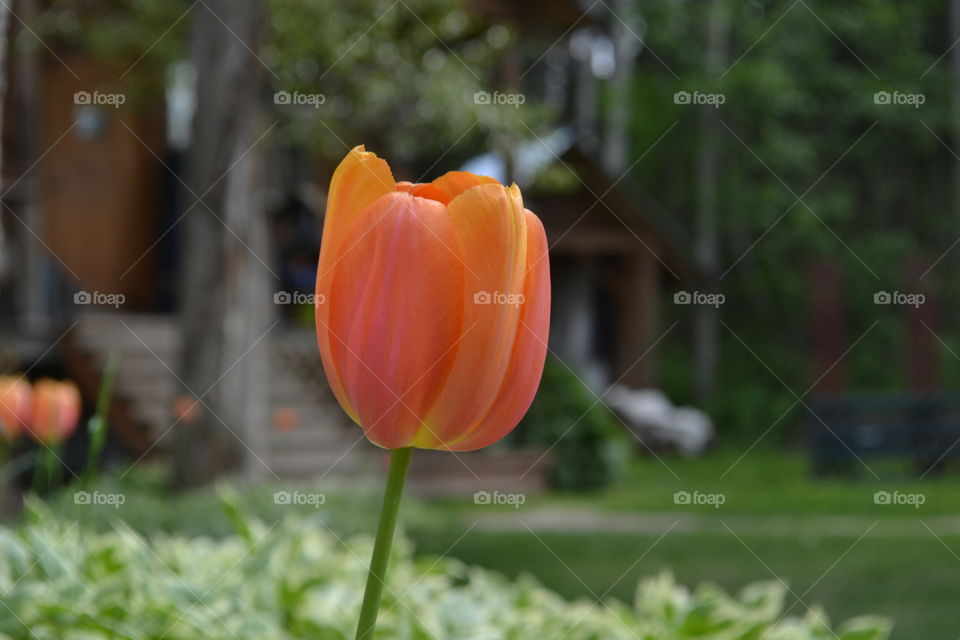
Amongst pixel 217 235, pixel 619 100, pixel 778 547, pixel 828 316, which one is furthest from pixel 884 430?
pixel 619 100

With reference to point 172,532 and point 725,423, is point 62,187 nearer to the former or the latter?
point 172,532

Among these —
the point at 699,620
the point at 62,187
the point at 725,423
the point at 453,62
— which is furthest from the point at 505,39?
the point at 725,423

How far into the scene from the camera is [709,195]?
984 inches

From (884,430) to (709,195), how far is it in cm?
1224

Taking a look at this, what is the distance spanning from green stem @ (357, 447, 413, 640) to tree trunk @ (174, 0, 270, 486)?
5363mm

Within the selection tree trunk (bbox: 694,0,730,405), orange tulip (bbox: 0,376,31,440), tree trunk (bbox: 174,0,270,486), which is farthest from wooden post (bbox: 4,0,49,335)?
tree trunk (bbox: 694,0,730,405)

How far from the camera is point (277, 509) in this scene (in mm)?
5660

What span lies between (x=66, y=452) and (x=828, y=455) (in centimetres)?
782

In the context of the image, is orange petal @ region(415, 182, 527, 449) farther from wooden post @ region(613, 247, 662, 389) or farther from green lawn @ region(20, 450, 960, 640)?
Answer: wooden post @ region(613, 247, 662, 389)

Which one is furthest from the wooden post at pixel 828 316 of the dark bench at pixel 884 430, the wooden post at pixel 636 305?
the wooden post at pixel 636 305

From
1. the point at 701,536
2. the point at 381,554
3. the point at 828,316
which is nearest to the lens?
the point at 381,554

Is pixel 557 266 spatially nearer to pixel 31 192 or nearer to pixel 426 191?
pixel 31 192

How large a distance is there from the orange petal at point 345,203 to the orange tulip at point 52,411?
1293 millimetres

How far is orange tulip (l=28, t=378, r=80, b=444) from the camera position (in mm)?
2125
